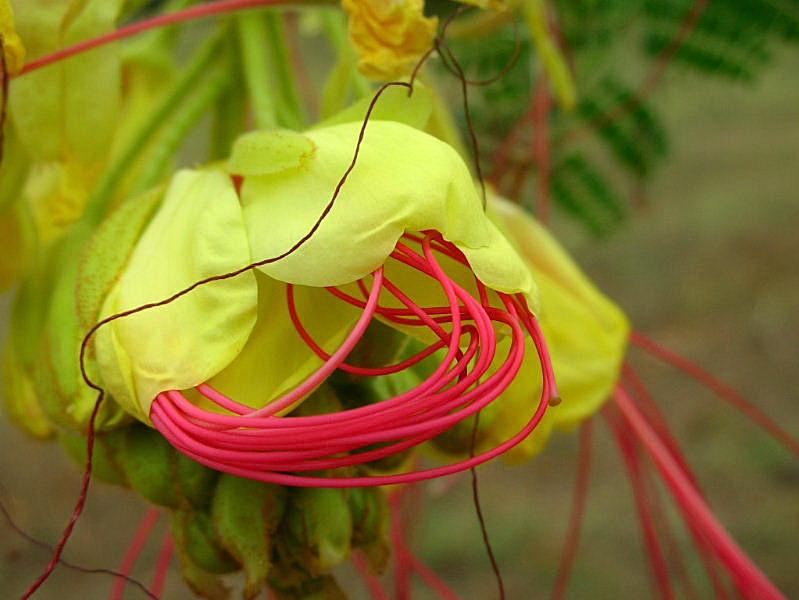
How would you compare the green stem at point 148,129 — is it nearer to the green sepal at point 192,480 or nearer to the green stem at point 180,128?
the green stem at point 180,128

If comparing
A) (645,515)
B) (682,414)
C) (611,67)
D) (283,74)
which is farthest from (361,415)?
(682,414)

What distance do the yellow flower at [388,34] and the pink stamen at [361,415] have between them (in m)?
0.12

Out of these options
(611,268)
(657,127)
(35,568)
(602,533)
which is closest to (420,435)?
(657,127)

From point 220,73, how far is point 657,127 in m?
0.55

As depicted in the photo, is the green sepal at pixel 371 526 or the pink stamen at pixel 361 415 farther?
the green sepal at pixel 371 526

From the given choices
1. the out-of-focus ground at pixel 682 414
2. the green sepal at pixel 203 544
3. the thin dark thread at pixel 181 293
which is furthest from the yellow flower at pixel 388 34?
the out-of-focus ground at pixel 682 414

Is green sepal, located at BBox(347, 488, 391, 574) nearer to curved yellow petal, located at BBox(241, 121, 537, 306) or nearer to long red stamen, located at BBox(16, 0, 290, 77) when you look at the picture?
curved yellow petal, located at BBox(241, 121, 537, 306)

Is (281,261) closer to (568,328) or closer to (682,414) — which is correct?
(568,328)

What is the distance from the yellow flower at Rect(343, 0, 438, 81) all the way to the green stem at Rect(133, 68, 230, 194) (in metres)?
0.14

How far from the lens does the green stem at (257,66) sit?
66cm

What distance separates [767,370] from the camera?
5.82ft

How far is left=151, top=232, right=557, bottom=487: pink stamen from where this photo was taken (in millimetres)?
478

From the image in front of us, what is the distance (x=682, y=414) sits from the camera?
1.78 meters

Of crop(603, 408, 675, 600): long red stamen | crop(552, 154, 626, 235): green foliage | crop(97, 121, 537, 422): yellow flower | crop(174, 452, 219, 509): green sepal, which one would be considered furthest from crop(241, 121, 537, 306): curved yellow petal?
crop(552, 154, 626, 235): green foliage
